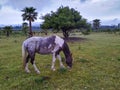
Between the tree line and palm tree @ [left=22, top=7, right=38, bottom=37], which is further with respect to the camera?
palm tree @ [left=22, top=7, right=38, bottom=37]

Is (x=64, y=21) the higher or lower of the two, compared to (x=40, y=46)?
higher

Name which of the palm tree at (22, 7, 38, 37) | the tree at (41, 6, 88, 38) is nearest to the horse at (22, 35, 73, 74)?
the tree at (41, 6, 88, 38)


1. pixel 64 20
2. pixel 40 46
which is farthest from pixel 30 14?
pixel 40 46

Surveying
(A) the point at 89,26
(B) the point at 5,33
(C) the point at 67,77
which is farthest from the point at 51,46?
(B) the point at 5,33

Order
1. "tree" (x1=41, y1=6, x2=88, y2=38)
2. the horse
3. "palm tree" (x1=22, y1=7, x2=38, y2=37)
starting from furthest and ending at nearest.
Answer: "palm tree" (x1=22, y1=7, x2=38, y2=37), "tree" (x1=41, y1=6, x2=88, y2=38), the horse

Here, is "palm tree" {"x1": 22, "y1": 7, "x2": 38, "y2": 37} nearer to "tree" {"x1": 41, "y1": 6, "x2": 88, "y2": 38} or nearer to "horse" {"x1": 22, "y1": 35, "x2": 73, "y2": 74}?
"tree" {"x1": 41, "y1": 6, "x2": 88, "y2": 38}

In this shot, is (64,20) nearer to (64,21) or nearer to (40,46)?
(64,21)

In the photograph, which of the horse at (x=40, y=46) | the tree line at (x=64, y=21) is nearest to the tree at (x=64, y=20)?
the tree line at (x=64, y=21)

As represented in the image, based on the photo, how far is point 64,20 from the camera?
38375 millimetres

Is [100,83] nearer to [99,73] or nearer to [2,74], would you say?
[99,73]

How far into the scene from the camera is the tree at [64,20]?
38.2 meters

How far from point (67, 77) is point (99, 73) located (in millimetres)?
2101

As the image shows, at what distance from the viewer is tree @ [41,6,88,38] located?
38.2 metres

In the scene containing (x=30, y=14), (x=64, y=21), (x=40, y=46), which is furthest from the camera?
(x=30, y=14)
